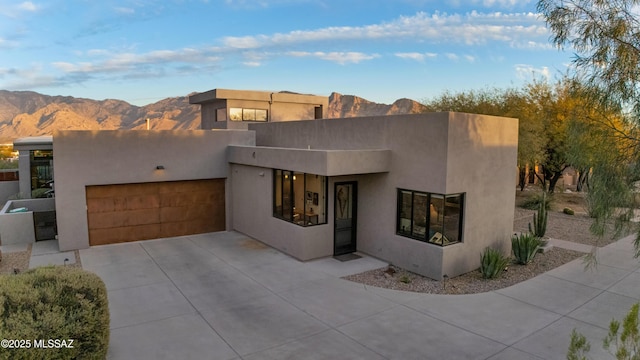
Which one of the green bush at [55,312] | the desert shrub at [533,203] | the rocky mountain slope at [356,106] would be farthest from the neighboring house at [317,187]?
the rocky mountain slope at [356,106]

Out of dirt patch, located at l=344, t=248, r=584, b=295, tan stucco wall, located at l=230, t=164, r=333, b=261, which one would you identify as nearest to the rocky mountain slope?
tan stucco wall, located at l=230, t=164, r=333, b=261

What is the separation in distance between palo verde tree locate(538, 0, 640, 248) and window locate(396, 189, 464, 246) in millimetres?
3755

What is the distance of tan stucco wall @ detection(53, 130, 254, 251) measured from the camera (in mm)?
12508

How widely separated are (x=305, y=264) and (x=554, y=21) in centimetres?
792

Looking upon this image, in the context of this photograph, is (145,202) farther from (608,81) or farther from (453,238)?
(608,81)

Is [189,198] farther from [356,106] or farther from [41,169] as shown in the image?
[356,106]

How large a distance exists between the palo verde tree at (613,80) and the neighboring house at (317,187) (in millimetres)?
3480

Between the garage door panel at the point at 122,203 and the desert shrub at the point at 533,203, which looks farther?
→ the desert shrub at the point at 533,203

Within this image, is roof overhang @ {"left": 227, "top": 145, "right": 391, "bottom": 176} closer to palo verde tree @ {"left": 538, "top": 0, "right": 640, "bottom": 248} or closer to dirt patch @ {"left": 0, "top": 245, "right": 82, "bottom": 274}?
palo verde tree @ {"left": 538, "top": 0, "right": 640, "bottom": 248}

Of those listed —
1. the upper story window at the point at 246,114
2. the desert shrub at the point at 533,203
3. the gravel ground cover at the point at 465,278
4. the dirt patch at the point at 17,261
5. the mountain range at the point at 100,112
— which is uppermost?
the mountain range at the point at 100,112

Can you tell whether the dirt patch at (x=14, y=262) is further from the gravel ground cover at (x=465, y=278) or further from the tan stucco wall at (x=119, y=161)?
the gravel ground cover at (x=465, y=278)

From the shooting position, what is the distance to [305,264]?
36.3 ft

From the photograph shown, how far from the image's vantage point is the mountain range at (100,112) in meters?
84.1

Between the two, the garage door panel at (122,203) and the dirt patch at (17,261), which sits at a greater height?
the garage door panel at (122,203)
